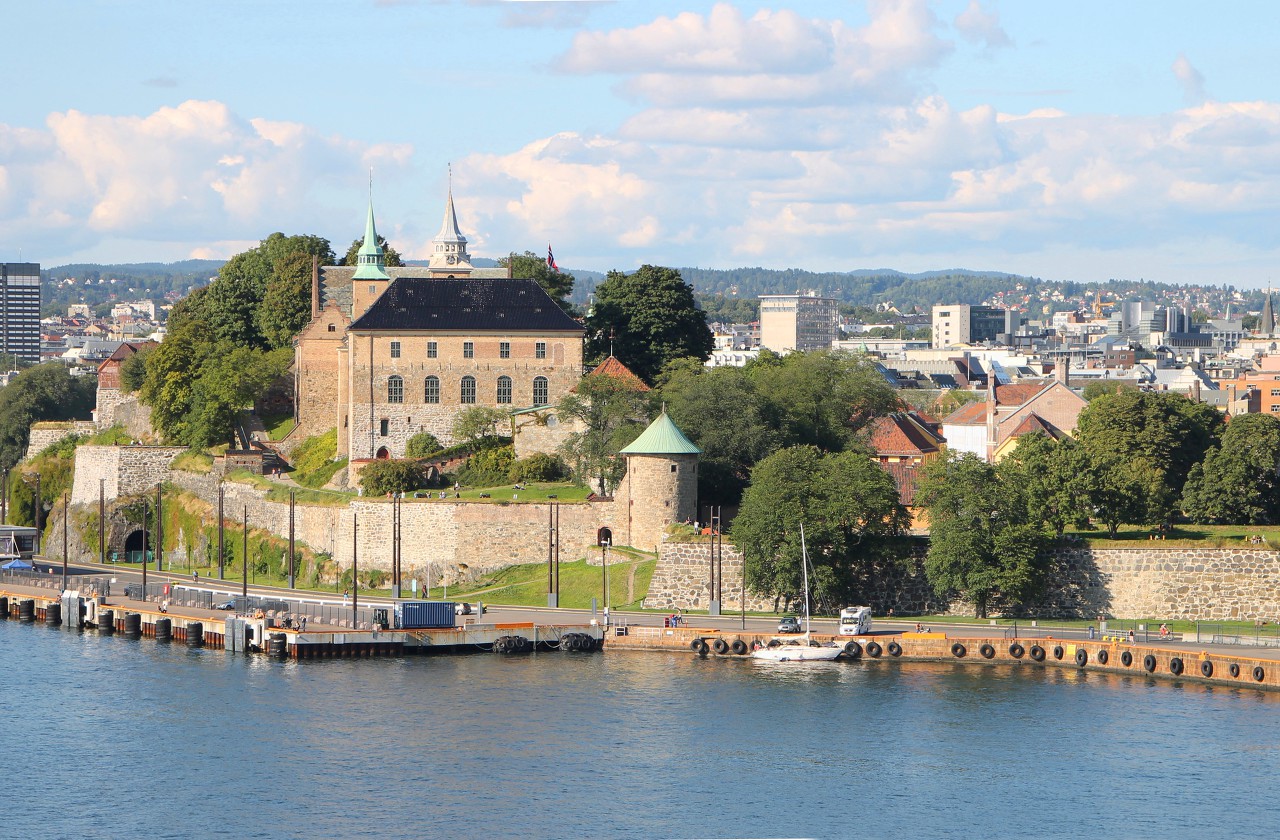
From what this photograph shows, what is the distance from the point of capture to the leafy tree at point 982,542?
66.6m

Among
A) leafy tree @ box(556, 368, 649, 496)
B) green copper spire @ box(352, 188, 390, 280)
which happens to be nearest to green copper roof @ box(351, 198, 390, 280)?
green copper spire @ box(352, 188, 390, 280)

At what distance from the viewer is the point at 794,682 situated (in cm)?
6038

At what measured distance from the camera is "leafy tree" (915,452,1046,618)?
66.6m

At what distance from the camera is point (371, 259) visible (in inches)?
4028

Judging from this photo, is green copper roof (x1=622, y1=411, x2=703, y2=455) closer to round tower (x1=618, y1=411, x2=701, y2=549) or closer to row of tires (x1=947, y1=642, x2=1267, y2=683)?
round tower (x1=618, y1=411, x2=701, y2=549)

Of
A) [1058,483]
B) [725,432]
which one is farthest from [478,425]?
[1058,483]

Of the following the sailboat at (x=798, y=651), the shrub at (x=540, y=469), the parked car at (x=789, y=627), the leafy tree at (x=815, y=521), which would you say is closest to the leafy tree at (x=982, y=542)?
the leafy tree at (x=815, y=521)

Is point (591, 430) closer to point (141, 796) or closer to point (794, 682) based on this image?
point (794, 682)

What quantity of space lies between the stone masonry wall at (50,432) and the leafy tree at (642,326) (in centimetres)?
3293

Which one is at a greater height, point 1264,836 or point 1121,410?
point 1121,410

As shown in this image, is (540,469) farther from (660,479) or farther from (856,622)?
(856,622)

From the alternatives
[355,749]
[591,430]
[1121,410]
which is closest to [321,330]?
[591,430]

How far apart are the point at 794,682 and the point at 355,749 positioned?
14660mm

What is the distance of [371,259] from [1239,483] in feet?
154
